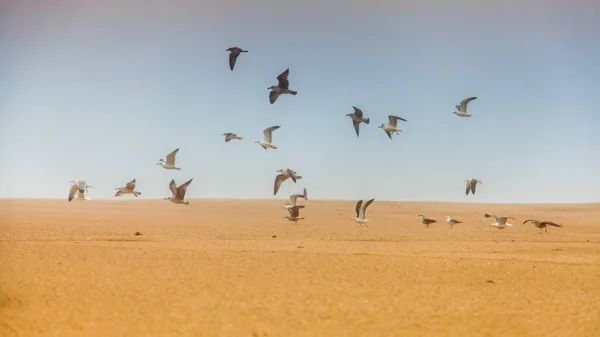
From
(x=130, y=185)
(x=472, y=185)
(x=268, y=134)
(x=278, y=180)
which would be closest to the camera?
(x=268, y=134)

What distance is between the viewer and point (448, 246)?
93.7ft

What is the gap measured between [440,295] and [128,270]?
29.5ft

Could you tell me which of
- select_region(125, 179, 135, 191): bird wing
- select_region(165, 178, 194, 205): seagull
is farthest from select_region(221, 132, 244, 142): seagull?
select_region(125, 179, 135, 191): bird wing

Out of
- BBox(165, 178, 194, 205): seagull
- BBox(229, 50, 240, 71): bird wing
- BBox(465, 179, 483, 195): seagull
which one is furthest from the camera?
BBox(465, 179, 483, 195): seagull

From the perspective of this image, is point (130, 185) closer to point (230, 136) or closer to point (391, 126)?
point (230, 136)

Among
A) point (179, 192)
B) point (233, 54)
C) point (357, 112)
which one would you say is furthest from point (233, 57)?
point (179, 192)

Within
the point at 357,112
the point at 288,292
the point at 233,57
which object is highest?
the point at 233,57

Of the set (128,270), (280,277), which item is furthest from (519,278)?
(128,270)

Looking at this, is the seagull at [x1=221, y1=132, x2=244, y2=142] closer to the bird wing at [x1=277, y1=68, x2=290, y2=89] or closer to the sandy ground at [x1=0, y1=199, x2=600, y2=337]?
the bird wing at [x1=277, y1=68, x2=290, y2=89]

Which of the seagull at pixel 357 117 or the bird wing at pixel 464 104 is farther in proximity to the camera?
the bird wing at pixel 464 104

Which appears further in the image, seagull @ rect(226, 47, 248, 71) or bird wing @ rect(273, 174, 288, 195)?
bird wing @ rect(273, 174, 288, 195)

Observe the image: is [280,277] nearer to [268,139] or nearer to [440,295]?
[440,295]

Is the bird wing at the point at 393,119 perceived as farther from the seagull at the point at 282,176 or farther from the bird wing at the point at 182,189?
the bird wing at the point at 182,189

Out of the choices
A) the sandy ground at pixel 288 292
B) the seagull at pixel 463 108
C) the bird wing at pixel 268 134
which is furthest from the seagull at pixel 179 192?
the seagull at pixel 463 108
